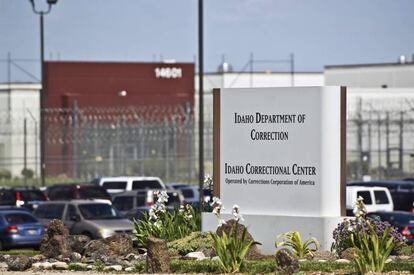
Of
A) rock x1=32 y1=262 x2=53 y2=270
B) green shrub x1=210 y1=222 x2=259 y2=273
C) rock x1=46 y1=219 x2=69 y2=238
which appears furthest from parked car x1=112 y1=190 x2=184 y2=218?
green shrub x1=210 y1=222 x2=259 y2=273

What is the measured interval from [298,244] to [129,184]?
26.5 m

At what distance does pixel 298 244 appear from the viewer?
17719mm

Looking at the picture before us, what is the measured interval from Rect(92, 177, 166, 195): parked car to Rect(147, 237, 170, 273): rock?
86.7 ft

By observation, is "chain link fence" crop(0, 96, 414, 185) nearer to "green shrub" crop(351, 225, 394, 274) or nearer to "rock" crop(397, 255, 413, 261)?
"rock" crop(397, 255, 413, 261)

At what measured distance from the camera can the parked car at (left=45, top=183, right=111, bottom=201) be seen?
38875mm

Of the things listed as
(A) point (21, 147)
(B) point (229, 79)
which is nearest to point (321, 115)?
(A) point (21, 147)

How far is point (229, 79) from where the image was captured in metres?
73.6

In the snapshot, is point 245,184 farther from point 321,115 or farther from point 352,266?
point 352,266

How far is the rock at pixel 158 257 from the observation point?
16.4 m

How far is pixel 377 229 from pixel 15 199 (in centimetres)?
2431

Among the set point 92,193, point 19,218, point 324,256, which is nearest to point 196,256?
point 324,256

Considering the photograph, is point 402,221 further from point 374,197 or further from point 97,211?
point 97,211

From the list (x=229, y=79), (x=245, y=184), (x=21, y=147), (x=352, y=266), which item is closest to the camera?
(x=352, y=266)

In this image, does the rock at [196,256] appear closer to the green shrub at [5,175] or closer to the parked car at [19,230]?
the parked car at [19,230]
